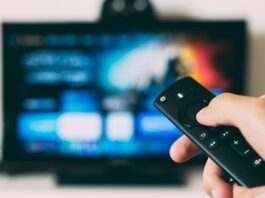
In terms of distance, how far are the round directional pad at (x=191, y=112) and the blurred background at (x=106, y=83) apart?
0.91 meters

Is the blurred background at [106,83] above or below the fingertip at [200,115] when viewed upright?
below

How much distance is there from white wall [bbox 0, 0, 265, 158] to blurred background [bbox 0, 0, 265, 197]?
0.12 m

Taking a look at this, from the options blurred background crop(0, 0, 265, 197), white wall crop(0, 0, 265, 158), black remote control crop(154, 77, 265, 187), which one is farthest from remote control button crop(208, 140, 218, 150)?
white wall crop(0, 0, 265, 158)

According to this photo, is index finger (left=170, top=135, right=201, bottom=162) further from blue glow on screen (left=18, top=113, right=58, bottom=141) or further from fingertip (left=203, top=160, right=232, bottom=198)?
blue glow on screen (left=18, top=113, right=58, bottom=141)

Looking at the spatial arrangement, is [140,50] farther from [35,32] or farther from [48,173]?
[48,173]

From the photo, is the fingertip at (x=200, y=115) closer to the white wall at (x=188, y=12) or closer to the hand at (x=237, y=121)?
the hand at (x=237, y=121)

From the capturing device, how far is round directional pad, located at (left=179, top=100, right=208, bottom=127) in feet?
2.21

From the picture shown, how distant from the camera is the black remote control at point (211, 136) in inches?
23.9

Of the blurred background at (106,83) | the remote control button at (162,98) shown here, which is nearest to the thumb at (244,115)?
the remote control button at (162,98)

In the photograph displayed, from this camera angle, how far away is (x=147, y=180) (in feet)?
5.32

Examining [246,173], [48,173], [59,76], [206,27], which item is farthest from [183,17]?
[246,173]

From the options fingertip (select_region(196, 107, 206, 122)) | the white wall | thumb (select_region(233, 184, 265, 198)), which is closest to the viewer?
thumb (select_region(233, 184, 265, 198))

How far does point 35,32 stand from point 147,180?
0.56 metres

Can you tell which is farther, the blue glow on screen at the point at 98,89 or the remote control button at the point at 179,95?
the blue glow on screen at the point at 98,89
